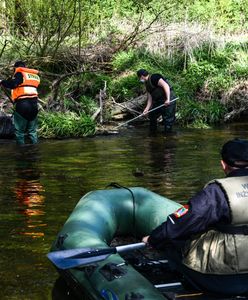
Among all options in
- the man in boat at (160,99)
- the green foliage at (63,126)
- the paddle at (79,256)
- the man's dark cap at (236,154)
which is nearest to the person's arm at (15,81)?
the green foliage at (63,126)

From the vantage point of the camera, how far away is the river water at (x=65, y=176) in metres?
5.12

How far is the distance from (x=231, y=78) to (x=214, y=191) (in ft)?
39.2

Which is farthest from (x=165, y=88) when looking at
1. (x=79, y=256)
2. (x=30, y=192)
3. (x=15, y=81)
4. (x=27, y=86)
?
(x=79, y=256)

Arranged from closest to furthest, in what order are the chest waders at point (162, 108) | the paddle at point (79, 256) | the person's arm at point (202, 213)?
the person's arm at point (202, 213)
the paddle at point (79, 256)
the chest waders at point (162, 108)

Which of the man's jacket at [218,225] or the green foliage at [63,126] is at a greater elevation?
the man's jacket at [218,225]

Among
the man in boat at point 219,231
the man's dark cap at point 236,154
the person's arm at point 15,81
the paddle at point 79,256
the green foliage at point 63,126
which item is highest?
the person's arm at point 15,81

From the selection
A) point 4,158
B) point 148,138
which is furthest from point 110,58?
point 4,158

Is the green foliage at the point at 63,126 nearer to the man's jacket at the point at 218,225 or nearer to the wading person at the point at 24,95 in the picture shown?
the wading person at the point at 24,95

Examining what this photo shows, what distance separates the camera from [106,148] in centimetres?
1127

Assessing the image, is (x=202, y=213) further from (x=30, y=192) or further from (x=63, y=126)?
(x=63, y=126)

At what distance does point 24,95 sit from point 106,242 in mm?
6526

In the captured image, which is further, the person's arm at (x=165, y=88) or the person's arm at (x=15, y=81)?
the person's arm at (x=165, y=88)

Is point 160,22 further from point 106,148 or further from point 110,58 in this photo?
point 106,148

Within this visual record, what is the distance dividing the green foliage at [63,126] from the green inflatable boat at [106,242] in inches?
286
